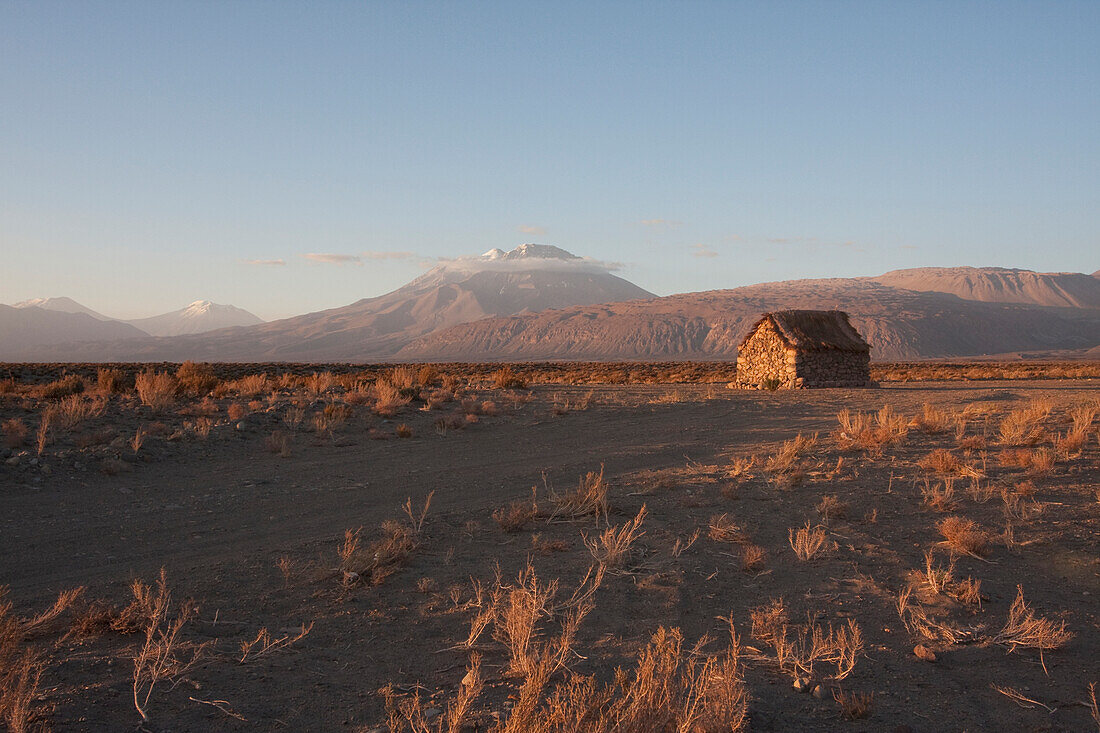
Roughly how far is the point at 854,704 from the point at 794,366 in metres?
23.4

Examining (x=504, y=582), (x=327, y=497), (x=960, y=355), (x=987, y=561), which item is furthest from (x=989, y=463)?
(x=960, y=355)

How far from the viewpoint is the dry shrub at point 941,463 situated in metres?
8.99

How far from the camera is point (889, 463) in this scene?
9.68 metres

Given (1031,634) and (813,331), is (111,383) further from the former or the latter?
(813,331)

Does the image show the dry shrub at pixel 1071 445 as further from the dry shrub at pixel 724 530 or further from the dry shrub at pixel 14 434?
the dry shrub at pixel 14 434

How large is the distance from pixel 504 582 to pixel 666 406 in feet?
44.8

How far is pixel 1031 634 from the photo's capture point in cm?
432

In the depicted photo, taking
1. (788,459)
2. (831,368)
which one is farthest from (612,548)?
(831,368)

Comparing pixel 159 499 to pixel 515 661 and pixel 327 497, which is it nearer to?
pixel 327 497

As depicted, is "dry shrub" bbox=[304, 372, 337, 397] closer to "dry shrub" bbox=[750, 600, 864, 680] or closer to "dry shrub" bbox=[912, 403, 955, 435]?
"dry shrub" bbox=[912, 403, 955, 435]

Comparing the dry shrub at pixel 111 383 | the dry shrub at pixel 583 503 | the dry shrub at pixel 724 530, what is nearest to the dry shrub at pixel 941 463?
the dry shrub at pixel 724 530

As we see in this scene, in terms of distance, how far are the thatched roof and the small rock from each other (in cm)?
2261

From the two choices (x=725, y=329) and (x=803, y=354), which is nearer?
(x=803, y=354)

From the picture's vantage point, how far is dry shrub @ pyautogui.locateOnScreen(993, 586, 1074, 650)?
4258mm
